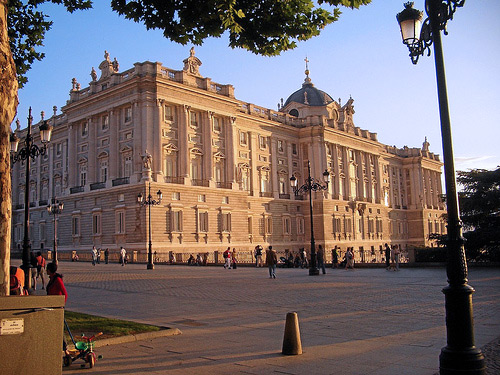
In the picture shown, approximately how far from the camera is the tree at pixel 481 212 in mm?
32438

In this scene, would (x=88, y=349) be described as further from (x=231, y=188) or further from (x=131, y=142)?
(x=231, y=188)

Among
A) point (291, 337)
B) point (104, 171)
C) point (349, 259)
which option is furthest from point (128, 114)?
point (291, 337)

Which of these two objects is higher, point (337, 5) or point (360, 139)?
point (360, 139)

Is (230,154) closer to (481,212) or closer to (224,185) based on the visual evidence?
(224,185)

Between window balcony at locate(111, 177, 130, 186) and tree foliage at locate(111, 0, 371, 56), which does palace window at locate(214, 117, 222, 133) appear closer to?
window balcony at locate(111, 177, 130, 186)

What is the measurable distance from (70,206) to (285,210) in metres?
26.8

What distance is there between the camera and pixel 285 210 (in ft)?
213

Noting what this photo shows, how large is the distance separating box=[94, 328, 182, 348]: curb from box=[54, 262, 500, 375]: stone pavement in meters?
0.14

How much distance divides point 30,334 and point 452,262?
5.03m

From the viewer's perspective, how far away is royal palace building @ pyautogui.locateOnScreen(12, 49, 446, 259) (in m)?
46.8

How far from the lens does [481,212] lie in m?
34.6

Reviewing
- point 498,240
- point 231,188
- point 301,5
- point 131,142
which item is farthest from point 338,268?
point 301,5

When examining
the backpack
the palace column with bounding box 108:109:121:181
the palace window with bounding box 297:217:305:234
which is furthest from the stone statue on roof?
the backpack

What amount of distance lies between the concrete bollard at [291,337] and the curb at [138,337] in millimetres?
2727
